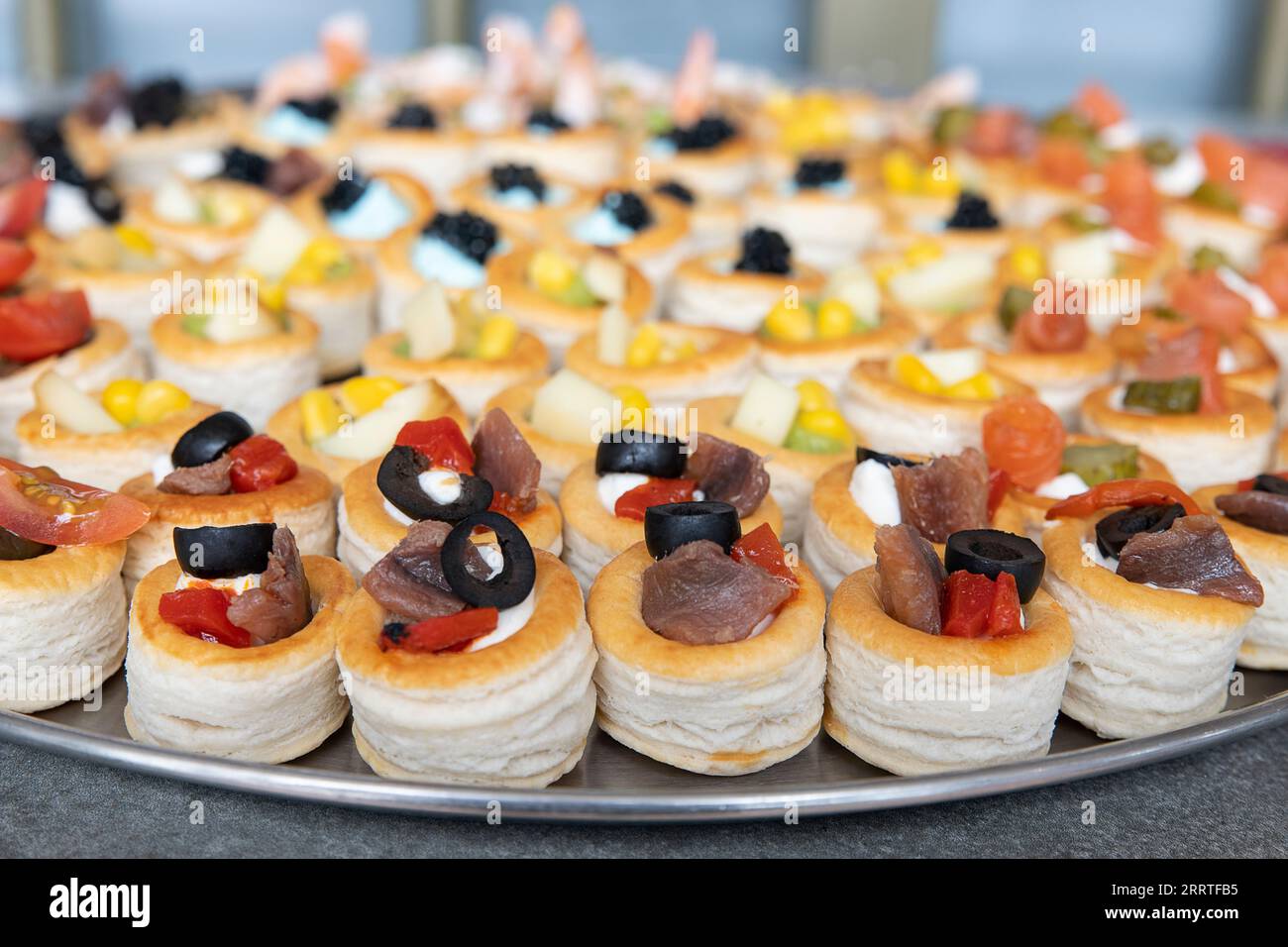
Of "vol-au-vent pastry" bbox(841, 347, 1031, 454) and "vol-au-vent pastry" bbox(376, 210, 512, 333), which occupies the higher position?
"vol-au-vent pastry" bbox(376, 210, 512, 333)

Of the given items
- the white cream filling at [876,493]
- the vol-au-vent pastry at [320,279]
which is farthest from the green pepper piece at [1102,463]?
the vol-au-vent pastry at [320,279]

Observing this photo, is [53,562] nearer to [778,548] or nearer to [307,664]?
[307,664]

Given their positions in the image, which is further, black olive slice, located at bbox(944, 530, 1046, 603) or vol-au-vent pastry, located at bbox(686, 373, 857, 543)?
vol-au-vent pastry, located at bbox(686, 373, 857, 543)

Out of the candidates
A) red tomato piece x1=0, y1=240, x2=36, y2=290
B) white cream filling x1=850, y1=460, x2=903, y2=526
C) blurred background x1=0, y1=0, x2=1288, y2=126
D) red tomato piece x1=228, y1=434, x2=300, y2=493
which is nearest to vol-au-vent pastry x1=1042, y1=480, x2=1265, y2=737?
white cream filling x1=850, y1=460, x2=903, y2=526

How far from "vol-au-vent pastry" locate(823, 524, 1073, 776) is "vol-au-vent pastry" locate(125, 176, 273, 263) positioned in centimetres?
476

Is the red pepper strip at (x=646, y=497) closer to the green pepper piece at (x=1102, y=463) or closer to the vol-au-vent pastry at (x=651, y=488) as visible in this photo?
the vol-au-vent pastry at (x=651, y=488)

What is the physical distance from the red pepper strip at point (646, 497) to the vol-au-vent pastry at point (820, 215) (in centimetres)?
395

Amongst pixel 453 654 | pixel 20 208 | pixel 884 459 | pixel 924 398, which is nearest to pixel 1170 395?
pixel 924 398

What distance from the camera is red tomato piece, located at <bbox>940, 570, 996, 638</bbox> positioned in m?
3.53

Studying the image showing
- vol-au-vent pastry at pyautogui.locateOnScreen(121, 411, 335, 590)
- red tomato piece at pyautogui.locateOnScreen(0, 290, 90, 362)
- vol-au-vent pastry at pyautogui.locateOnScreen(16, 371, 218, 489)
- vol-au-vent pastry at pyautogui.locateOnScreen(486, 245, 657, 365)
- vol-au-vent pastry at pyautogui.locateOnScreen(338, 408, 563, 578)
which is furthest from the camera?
vol-au-vent pastry at pyautogui.locateOnScreen(486, 245, 657, 365)

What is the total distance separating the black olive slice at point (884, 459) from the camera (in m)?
4.36

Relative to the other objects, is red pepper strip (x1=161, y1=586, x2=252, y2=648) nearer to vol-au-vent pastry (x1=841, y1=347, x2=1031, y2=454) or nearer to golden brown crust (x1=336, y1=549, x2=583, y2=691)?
golden brown crust (x1=336, y1=549, x2=583, y2=691)

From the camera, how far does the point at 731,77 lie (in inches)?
478
